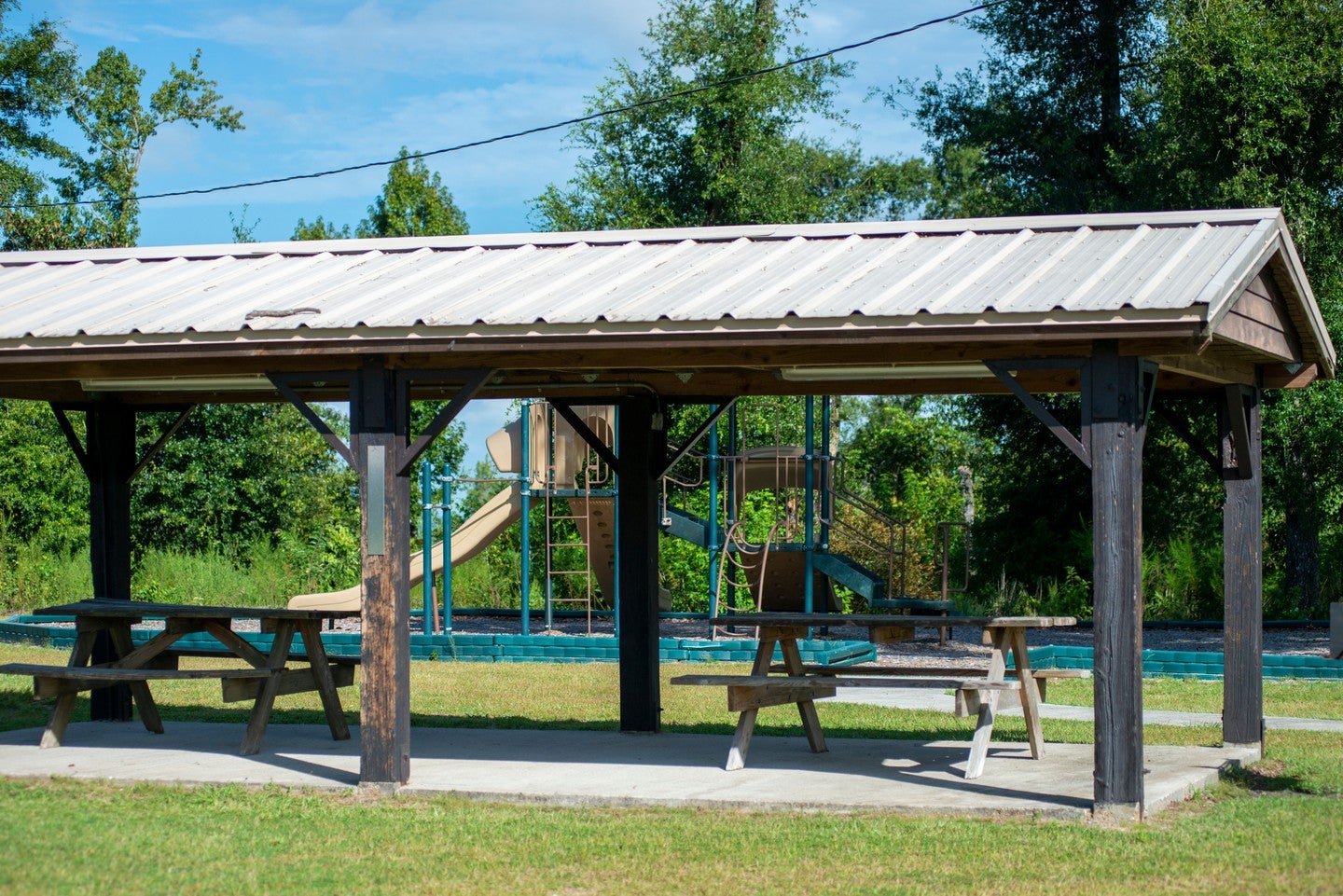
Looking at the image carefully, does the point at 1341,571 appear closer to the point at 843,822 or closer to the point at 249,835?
the point at 843,822

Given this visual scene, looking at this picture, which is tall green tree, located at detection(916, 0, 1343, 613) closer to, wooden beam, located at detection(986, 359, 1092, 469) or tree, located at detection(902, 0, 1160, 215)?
tree, located at detection(902, 0, 1160, 215)

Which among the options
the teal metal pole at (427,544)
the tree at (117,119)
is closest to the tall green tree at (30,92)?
the tree at (117,119)

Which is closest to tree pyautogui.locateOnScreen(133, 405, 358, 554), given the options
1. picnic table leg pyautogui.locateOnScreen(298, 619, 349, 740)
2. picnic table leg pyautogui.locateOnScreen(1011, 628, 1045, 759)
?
picnic table leg pyautogui.locateOnScreen(298, 619, 349, 740)

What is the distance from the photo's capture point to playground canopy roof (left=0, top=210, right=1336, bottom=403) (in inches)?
291

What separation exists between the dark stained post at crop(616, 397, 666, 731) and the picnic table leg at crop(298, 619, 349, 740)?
186cm

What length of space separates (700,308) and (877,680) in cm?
241

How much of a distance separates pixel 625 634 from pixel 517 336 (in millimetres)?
3396

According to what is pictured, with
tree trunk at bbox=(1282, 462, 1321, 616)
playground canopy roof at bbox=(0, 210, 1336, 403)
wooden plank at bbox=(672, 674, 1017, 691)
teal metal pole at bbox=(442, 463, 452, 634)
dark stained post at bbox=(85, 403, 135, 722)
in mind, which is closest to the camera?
playground canopy roof at bbox=(0, 210, 1336, 403)

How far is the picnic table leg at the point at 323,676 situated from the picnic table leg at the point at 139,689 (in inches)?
48.8

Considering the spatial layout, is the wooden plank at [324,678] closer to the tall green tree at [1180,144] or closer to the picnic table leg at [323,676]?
the picnic table leg at [323,676]

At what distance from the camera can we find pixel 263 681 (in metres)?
9.52

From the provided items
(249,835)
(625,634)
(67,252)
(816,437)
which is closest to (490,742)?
(625,634)

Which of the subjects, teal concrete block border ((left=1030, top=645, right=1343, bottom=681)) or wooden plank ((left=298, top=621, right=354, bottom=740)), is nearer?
wooden plank ((left=298, top=621, right=354, bottom=740))

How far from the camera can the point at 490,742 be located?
10.0m
